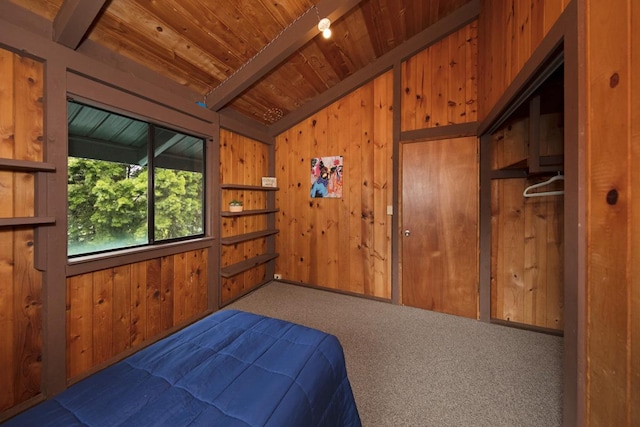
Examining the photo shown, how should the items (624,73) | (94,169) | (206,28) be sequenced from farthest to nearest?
1. (206,28)
2. (94,169)
3. (624,73)

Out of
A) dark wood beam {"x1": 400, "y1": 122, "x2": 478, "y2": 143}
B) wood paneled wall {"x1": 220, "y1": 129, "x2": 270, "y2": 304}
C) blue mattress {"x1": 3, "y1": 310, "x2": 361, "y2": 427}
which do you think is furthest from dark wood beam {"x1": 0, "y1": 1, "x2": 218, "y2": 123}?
dark wood beam {"x1": 400, "y1": 122, "x2": 478, "y2": 143}

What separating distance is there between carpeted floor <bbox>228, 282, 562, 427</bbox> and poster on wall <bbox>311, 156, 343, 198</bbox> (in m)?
1.56

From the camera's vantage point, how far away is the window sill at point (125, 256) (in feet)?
5.65

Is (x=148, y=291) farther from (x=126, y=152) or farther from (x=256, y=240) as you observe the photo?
(x=256, y=240)

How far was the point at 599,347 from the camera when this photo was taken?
0.84 metres

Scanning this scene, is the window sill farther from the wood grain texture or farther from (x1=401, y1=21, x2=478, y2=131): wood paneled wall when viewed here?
the wood grain texture

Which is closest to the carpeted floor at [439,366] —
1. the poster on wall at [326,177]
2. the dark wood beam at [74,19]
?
the poster on wall at [326,177]

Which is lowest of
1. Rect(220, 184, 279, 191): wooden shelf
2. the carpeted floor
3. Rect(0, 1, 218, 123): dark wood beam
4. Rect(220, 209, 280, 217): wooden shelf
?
the carpeted floor

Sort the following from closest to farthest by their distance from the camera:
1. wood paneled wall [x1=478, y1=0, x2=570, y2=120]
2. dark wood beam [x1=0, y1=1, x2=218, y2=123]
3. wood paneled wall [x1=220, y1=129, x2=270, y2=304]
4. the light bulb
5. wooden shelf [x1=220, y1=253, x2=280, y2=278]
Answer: wood paneled wall [x1=478, y1=0, x2=570, y2=120] < dark wood beam [x1=0, y1=1, x2=218, y2=123] < the light bulb < wooden shelf [x1=220, y1=253, x2=280, y2=278] < wood paneled wall [x1=220, y1=129, x2=270, y2=304]

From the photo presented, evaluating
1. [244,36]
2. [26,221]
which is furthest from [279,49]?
[26,221]

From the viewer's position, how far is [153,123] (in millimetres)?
2266

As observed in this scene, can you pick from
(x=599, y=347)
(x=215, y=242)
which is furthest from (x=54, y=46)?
(x=599, y=347)

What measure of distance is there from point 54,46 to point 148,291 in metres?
1.93

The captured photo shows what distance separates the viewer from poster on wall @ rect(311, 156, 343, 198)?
341 centimetres
